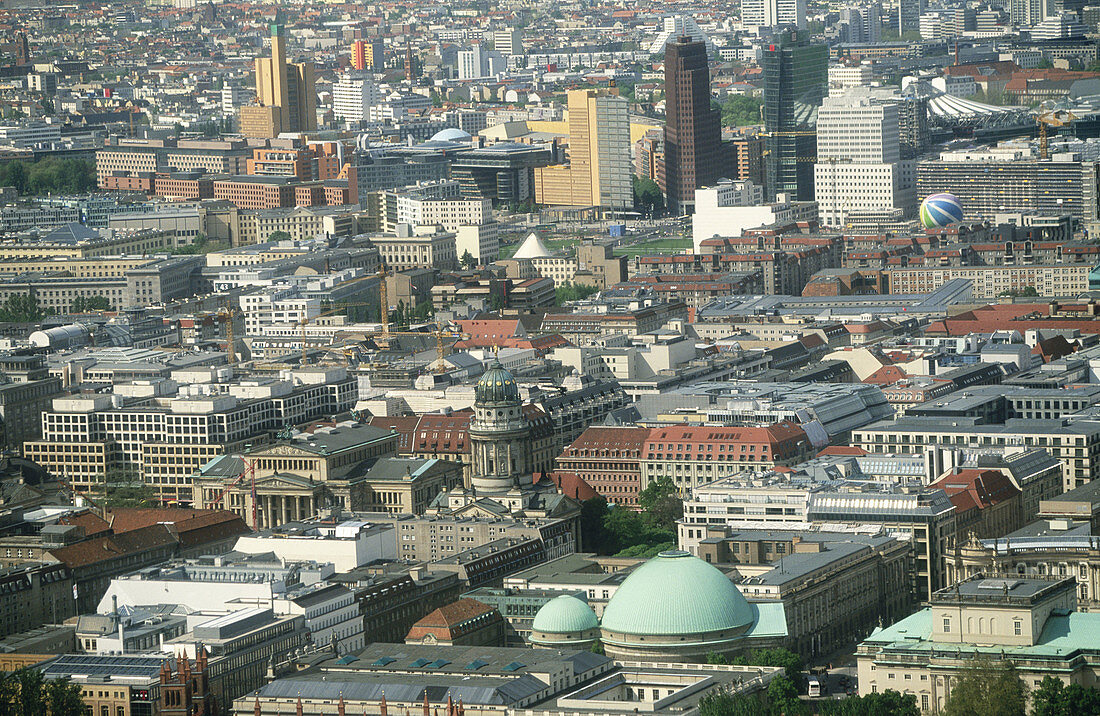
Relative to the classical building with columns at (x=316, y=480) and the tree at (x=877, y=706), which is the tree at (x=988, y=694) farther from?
the classical building with columns at (x=316, y=480)

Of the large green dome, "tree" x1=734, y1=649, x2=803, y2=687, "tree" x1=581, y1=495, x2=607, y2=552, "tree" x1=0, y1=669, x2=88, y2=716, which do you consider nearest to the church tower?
"tree" x1=581, y1=495, x2=607, y2=552

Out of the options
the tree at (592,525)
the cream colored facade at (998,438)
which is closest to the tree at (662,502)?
the tree at (592,525)

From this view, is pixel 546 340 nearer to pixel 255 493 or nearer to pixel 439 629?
pixel 255 493

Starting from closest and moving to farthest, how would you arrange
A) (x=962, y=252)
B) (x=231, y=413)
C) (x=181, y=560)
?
(x=181, y=560) < (x=231, y=413) < (x=962, y=252)

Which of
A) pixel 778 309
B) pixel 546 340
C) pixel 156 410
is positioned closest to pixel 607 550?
pixel 156 410

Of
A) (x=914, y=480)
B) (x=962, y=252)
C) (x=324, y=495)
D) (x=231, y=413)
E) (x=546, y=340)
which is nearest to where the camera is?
(x=914, y=480)

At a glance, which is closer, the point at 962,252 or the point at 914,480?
the point at 914,480
